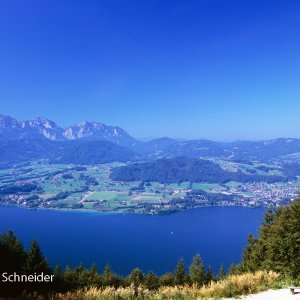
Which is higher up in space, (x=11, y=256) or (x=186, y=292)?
(x=186, y=292)

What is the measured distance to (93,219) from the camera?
6181 inches

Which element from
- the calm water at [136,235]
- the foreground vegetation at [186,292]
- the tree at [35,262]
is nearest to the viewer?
the foreground vegetation at [186,292]

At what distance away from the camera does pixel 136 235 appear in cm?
12850

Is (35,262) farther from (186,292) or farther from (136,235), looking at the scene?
(136,235)

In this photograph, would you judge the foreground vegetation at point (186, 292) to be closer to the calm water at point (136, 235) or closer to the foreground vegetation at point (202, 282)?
the foreground vegetation at point (202, 282)

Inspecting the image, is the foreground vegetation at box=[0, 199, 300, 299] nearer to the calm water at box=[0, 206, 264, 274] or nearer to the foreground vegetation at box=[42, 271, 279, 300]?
the foreground vegetation at box=[42, 271, 279, 300]

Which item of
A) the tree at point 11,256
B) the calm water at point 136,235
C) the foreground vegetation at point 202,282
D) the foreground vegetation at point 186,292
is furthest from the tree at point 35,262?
the calm water at point 136,235

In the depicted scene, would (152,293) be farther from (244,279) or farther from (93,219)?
(93,219)

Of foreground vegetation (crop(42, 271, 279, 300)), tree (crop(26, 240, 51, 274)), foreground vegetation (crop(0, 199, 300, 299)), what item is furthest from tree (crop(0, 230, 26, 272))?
foreground vegetation (crop(42, 271, 279, 300))

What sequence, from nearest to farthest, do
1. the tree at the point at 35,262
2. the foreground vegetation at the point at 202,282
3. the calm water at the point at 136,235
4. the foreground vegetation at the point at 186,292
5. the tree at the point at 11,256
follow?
1. the foreground vegetation at the point at 186,292
2. the foreground vegetation at the point at 202,282
3. the tree at the point at 11,256
4. the tree at the point at 35,262
5. the calm water at the point at 136,235

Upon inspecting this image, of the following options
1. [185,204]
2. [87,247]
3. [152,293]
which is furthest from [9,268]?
[185,204]

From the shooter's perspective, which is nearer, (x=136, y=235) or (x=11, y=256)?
(x=11, y=256)

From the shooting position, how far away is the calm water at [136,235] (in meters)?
100

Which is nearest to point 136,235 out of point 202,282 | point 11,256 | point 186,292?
point 11,256
